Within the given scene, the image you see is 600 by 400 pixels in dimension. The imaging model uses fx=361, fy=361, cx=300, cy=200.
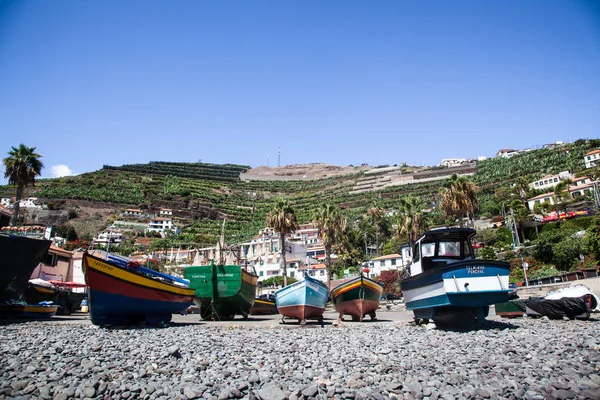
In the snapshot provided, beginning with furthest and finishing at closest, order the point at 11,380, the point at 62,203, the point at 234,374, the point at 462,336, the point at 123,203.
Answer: the point at 123,203, the point at 62,203, the point at 462,336, the point at 234,374, the point at 11,380

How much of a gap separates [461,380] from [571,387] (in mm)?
1270

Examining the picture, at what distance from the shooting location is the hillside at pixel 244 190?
336 feet

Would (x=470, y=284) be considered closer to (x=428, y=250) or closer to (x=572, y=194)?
(x=428, y=250)

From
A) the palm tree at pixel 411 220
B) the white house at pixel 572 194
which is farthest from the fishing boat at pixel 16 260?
the white house at pixel 572 194

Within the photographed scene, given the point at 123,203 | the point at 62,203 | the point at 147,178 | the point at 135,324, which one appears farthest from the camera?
the point at 147,178

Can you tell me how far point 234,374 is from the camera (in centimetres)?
537

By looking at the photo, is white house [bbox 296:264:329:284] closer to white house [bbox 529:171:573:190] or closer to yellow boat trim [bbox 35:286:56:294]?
yellow boat trim [bbox 35:286:56:294]

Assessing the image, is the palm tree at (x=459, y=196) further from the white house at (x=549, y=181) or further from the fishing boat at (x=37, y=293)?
the white house at (x=549, y=181)

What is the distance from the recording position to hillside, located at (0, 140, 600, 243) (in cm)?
10256

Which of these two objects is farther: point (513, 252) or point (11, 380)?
point (513, 252)

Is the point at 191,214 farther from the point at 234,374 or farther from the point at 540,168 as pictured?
the point at 234,374

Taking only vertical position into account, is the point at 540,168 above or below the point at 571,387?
above

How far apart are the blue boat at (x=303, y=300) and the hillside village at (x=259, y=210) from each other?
349 inches

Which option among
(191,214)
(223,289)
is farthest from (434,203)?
(223,289)
